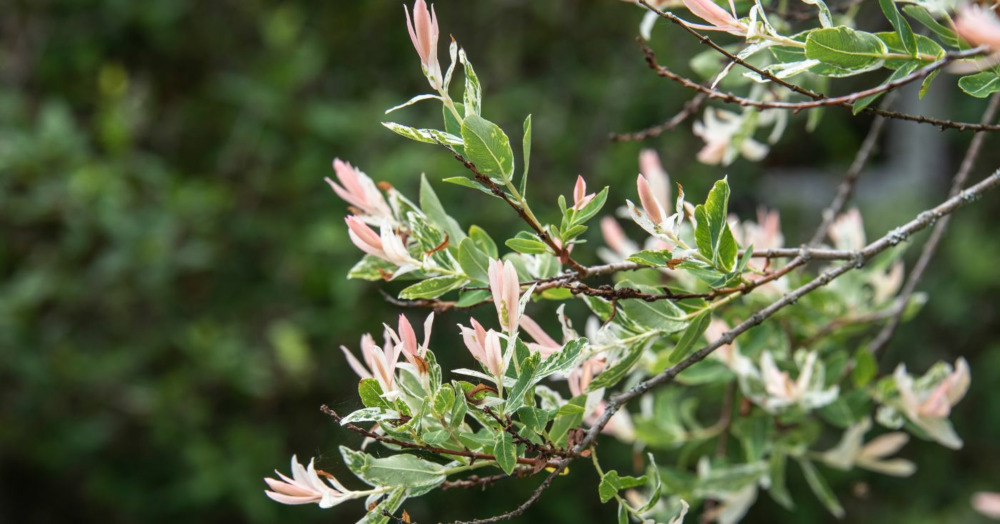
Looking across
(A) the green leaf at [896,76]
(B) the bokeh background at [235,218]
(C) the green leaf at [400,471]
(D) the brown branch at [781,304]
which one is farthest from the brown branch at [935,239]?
(B) the bokeh background at [235,218]

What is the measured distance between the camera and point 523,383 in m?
0.63

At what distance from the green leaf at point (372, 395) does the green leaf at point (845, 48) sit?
1.17ft

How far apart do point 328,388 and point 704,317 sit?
1991 millimetres

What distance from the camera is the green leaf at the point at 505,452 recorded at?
0.62 meters

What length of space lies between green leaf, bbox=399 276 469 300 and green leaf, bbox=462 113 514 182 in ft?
0.36

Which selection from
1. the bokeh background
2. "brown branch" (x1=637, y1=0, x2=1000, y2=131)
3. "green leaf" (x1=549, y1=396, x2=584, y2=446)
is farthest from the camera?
the bokeh background

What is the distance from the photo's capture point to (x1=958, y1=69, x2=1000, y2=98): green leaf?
63 centimetres

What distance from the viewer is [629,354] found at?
739 millimetres

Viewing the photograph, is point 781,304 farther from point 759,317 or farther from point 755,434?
point 755,434

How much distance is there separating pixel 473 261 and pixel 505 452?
6.3 inches

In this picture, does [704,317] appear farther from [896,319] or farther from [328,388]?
[328,388]

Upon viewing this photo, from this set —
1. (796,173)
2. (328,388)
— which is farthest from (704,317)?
(796,173)

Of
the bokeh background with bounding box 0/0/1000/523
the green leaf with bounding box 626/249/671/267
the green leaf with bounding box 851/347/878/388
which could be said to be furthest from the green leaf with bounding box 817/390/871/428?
the bokeh background with bounding box 0/0/1000/523

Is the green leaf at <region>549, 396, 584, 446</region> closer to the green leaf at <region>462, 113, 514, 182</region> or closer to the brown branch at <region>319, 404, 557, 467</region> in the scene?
the brown branch at <region>319, 404, 557, 467</region>
